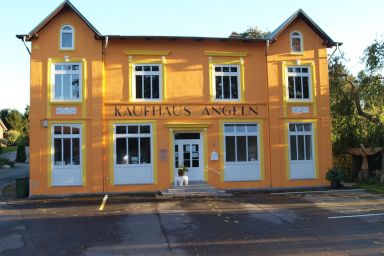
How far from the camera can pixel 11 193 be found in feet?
74.4

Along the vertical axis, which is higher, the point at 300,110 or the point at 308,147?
the point at 300,110

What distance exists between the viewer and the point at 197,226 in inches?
490

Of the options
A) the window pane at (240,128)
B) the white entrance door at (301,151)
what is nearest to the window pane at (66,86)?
the window pane at (240,128)

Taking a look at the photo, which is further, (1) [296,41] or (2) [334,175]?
(1) [296,41]

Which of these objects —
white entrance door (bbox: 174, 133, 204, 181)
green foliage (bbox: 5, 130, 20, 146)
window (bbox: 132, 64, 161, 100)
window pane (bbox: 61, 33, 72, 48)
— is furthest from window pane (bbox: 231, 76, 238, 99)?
green foliage (bbox: 5, 130, 20, 146)

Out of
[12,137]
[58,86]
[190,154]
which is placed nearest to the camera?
[58,86]

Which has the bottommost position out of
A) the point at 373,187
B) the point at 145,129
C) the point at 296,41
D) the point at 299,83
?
the point at 373,187

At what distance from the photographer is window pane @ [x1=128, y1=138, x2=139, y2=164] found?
2136 centimetres

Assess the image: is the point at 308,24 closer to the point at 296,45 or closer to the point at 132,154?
the point at 296,45

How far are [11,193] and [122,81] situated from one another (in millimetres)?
7961

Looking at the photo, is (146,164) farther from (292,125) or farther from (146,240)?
(146,240)

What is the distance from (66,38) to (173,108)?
598 cm

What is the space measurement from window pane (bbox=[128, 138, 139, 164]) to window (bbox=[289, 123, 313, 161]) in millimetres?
7628

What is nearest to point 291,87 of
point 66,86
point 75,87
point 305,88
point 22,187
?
point 305,88
